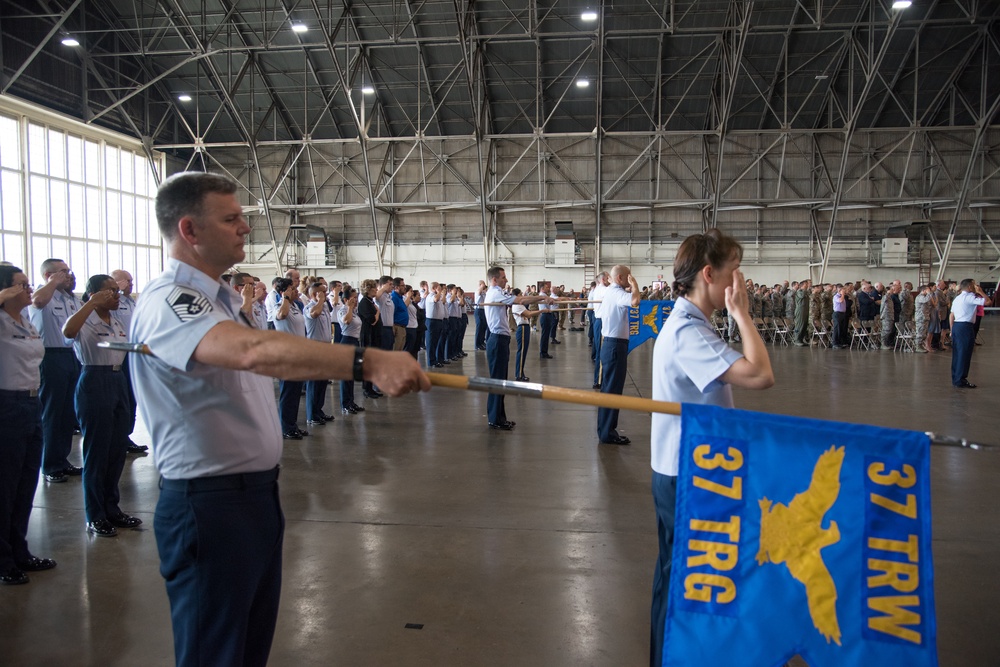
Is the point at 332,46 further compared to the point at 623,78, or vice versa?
the point at 623,78

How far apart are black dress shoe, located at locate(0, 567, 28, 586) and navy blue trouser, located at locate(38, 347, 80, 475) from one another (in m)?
2.44

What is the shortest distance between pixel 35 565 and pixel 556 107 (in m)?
22.3

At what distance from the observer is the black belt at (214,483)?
1.86 meters

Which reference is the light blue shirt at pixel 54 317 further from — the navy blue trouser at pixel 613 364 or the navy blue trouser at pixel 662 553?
the navy blue trouser at pixel 662 553

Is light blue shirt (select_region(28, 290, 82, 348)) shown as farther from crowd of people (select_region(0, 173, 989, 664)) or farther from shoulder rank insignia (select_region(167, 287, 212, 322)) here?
shoulder rank insignia (select_region(167, 287, 212, 322))

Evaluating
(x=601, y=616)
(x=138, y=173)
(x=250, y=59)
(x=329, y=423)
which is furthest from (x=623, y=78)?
(x=601, y=616)

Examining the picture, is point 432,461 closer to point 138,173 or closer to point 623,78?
point 623,78

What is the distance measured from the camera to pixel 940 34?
23094 mm

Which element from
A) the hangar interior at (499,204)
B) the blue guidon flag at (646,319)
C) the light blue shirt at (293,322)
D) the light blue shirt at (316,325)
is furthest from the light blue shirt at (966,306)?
the light blue shirt at (293,322)

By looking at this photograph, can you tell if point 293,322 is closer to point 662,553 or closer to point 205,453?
point 662,553

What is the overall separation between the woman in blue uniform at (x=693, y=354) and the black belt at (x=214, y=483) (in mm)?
1376

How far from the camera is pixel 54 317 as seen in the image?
6078mm

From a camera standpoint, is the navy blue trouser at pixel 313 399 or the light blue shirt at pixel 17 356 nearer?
the light blue shirt at pixel 17 356

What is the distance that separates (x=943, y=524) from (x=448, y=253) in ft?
85.2
